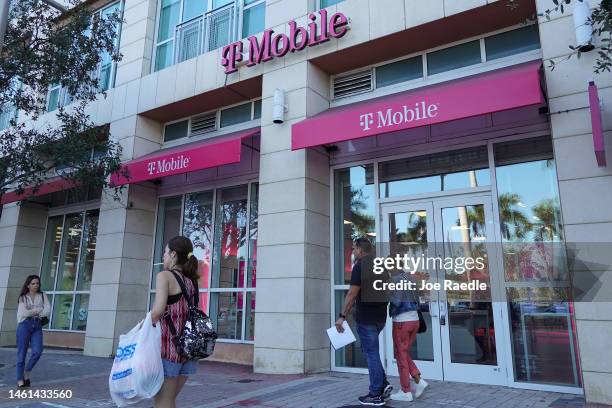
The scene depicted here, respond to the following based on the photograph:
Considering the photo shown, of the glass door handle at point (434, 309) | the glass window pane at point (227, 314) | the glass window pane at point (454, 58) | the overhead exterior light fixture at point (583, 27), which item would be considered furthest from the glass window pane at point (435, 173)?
the glass window pane at point (227, 314)

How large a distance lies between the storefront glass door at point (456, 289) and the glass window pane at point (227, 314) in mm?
3346

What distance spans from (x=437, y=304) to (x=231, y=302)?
4503 mm

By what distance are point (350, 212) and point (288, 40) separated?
11.7 feet

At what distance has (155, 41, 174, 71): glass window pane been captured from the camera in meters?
12.1

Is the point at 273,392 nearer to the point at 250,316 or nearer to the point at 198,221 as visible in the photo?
the point at 250,316

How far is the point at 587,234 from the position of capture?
596 cm

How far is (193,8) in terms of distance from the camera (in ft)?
39.4

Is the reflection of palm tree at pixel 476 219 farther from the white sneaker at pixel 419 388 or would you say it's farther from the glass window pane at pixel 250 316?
the glass window pane at pixel 250 316

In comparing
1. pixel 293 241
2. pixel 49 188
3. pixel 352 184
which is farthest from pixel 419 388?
pixel 49 188

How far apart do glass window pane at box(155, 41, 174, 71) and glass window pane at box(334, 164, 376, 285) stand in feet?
19.1

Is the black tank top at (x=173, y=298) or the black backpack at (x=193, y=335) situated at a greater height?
the black tank top at (x=173, y=298)

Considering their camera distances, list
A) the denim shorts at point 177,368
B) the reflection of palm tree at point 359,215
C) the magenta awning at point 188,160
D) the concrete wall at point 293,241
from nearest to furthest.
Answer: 1. the denim shorts at point 177,368
2. the concrete wall at point 293,241
3. the reflection of palm tree at point 359,215
4. the magenta awning at point 188,160

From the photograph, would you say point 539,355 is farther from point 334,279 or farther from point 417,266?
point 334,279

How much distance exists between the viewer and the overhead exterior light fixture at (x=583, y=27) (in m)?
6.16
